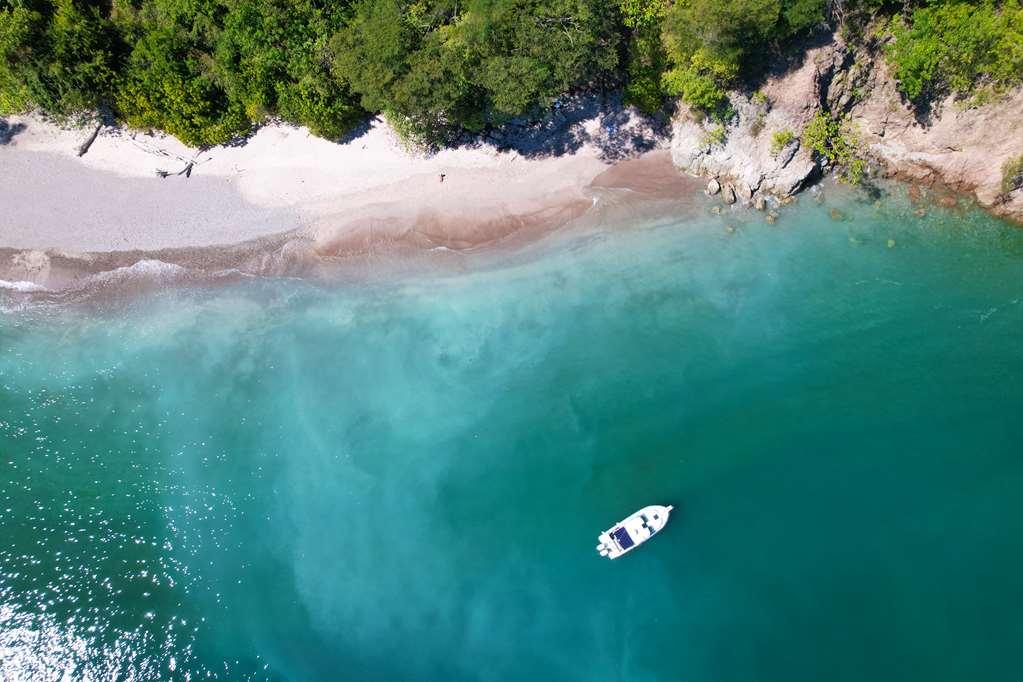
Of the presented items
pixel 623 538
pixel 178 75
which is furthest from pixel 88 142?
pixel 623 538

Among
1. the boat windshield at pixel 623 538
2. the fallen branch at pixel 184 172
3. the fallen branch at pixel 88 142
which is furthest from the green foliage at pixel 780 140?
the fallen branch at pixel 88 142

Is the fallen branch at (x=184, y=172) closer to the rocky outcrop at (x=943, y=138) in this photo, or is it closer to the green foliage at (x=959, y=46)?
the rocky outcrop at (x=943, y=138)

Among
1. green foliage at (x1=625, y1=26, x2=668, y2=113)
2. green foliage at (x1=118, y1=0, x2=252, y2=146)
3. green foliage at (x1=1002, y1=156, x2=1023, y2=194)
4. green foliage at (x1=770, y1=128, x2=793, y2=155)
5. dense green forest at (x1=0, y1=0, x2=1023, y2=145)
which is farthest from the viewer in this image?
green foliage at (x1=770, y1=128, x2=793, y2=155)

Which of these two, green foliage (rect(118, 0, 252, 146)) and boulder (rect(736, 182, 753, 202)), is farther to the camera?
boulder (rect(736, 182, 753, 202))

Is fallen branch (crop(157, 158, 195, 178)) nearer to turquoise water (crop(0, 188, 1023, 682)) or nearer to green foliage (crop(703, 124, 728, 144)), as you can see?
turquoise water (crop(0, 188, 1023, 682))

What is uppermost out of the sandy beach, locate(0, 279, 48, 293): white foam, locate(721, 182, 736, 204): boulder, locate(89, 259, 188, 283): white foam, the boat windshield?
locate(721, 182, 736, 204): boulder

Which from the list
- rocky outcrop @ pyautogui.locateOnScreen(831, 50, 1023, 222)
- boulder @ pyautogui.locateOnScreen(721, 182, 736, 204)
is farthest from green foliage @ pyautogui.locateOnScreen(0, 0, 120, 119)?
rocky outcrop @ pyautogui.locateOnScreen(831, 50, 1023, 222)

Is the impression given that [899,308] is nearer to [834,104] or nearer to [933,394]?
[933,394]

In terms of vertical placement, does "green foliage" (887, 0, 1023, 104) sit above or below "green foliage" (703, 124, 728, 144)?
above
